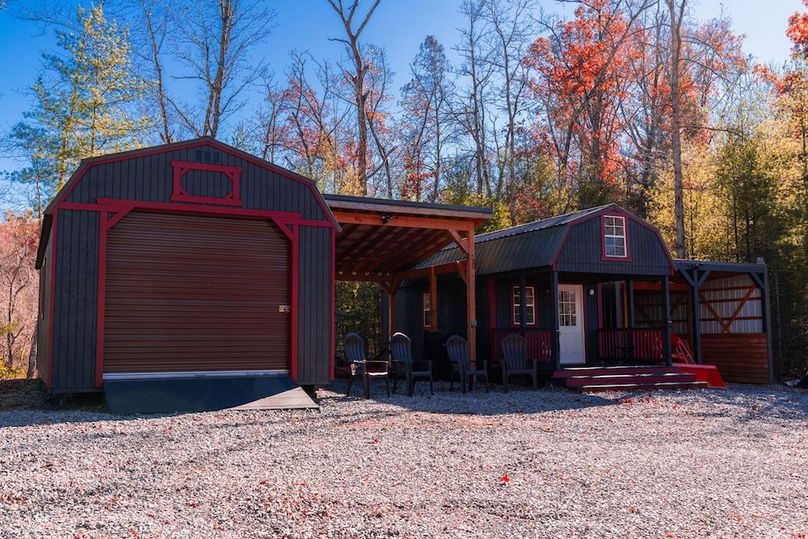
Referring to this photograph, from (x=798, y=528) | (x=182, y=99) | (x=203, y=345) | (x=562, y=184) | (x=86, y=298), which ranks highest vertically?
(x=182, y=99)

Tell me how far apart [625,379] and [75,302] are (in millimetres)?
8638

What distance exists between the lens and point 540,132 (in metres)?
25.2

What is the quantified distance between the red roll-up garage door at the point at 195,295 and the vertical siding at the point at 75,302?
0.23 meters

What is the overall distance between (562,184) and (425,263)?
413 inches

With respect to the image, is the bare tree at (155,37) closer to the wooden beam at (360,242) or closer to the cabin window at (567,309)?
the wooden beam at (360,242)

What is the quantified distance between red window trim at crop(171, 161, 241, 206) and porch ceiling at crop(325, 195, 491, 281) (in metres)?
1.86

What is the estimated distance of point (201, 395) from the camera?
8.18 meters

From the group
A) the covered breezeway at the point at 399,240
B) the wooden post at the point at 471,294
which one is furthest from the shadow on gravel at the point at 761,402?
the covered breezeway at the point at 399,240

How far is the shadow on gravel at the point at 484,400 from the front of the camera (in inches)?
346

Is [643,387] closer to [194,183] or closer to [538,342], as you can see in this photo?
[538,342]

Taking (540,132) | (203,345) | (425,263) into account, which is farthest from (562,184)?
(203,345)

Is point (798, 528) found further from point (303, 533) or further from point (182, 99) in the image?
point (182, 99)

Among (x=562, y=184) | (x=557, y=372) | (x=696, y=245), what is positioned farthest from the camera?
(x=562, y=184)

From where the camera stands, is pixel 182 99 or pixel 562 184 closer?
pixel 182 99
